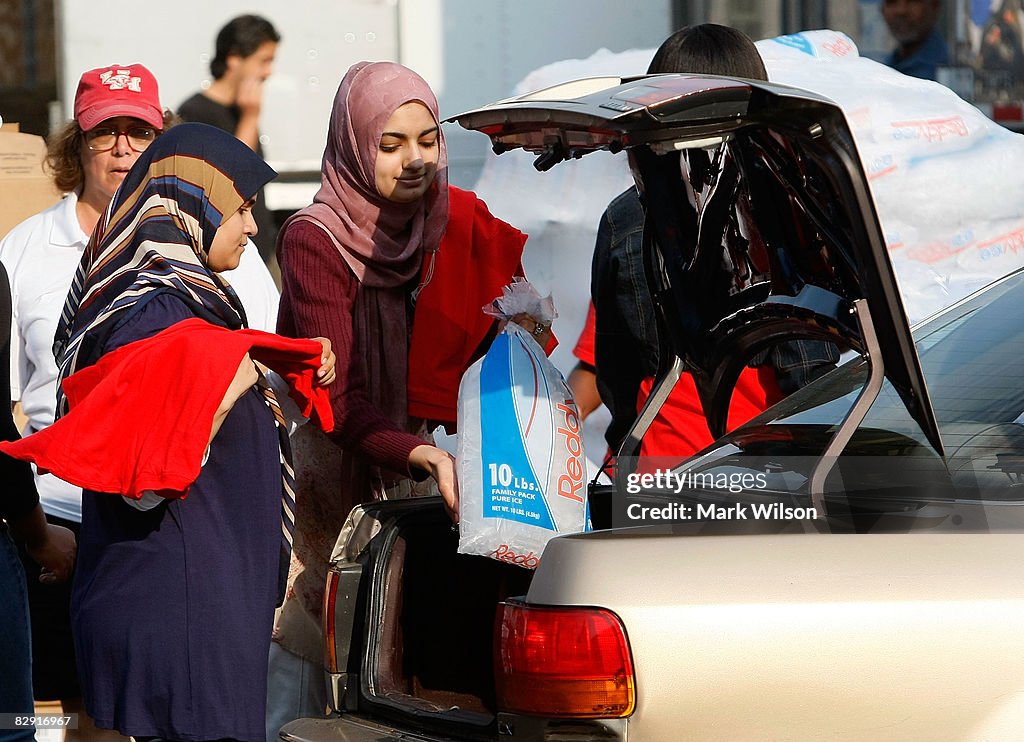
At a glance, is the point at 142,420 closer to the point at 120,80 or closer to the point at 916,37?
the point at 120,80

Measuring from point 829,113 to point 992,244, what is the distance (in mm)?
3243

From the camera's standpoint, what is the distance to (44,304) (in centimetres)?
402

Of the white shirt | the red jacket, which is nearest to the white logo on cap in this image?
the white shirt

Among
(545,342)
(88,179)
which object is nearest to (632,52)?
(88,179)

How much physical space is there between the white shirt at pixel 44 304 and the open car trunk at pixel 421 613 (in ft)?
4.22

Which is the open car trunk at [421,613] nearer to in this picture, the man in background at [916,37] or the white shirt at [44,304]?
the white shirt at [44,304]

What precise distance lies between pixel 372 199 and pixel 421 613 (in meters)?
1.10

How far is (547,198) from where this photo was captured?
5.50m

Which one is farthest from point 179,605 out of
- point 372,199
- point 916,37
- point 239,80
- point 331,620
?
point 916,37

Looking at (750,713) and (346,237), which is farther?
(346,237)

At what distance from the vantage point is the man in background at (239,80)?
5.57 m

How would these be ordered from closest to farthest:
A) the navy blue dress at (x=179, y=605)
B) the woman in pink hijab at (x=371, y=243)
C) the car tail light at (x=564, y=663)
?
the car tail light at (x=564, y=663) → the navy blue dress at (x=179, y=605) → the woman in pink hijab at (x=371, y=243)

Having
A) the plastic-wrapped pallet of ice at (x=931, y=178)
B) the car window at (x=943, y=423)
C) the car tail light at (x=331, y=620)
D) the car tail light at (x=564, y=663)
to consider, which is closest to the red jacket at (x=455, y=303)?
the car tail light at (x=331, y=620)

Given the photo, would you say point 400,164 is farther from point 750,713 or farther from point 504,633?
point 750,713
